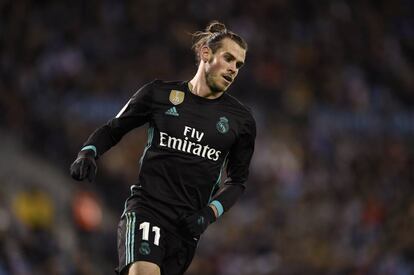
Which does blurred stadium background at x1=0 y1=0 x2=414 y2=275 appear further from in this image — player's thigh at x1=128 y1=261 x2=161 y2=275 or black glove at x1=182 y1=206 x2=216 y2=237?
player's thigh at x1=128 y1=261 x2=161 y2=275

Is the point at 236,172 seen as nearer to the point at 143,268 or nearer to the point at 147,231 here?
the point at 147,231

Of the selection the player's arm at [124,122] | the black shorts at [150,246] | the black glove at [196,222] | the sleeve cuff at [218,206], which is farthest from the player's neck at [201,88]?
the black shorts at [150,246]

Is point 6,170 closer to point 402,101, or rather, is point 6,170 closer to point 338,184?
point 338,184

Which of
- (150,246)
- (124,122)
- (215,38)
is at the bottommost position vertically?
(150,246)

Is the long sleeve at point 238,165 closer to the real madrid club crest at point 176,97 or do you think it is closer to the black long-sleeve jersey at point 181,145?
the black long-sleeve jersey at point 181,145

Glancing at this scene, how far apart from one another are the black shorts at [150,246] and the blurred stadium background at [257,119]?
160 inches

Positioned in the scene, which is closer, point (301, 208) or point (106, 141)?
point (106, 141)

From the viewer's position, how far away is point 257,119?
1459 centimetres

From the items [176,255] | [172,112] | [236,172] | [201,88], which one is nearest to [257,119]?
[236,172]

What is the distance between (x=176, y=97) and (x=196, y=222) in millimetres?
880

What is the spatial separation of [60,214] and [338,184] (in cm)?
419

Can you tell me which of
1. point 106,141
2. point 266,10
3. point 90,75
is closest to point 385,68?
point 266,10

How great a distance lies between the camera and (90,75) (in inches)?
582

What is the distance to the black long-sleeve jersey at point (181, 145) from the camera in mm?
5512
